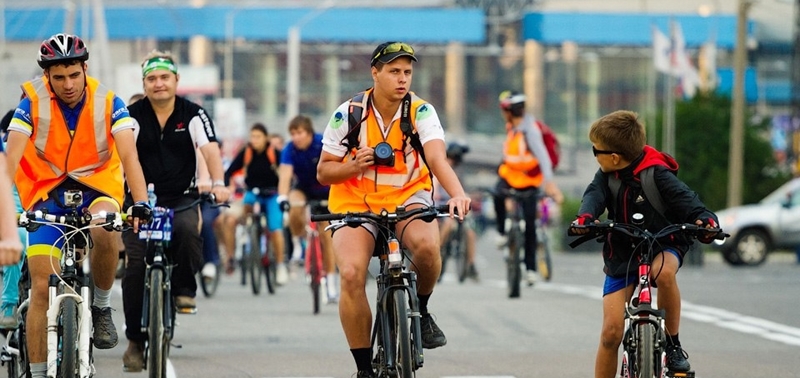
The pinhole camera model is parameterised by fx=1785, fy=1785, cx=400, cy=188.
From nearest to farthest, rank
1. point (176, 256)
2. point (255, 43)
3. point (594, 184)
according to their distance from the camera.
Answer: point (594, 184), point (176, 256), point (255, 43)

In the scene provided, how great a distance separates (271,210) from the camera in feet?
66.7

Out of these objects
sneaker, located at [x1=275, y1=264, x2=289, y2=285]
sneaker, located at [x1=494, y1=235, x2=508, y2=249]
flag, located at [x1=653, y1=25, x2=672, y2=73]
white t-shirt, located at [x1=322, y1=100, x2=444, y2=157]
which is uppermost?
flag, located at [x1=653, y1=25, x2=672, y2=73]

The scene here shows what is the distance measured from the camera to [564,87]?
10044 centimetres

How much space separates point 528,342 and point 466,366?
190 centimetres

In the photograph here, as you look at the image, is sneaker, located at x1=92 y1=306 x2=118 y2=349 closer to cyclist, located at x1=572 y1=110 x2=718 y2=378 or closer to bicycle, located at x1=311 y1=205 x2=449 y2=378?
bicycle, located at x1=311 y1=205 x2=449 y2=378

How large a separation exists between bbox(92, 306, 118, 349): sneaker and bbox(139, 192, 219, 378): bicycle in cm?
24

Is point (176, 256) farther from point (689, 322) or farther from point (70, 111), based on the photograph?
point (689, 322)

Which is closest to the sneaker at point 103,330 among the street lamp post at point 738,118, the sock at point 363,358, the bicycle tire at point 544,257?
the sock at point 363,358

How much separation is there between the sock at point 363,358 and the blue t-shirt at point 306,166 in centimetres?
822

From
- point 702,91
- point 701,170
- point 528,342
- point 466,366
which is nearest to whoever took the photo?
point 466,366

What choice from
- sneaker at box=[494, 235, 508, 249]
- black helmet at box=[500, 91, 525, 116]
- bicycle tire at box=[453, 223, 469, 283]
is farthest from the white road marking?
bicycle tire at box=[453, 223, 469, 283]

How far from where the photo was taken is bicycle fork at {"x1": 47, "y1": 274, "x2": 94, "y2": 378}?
819 centimetres

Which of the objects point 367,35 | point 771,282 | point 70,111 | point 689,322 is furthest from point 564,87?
point 70,111

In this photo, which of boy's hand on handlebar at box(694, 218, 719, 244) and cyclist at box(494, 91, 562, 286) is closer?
boy's hand on handlebar at box(694, 218, 719, 244)
